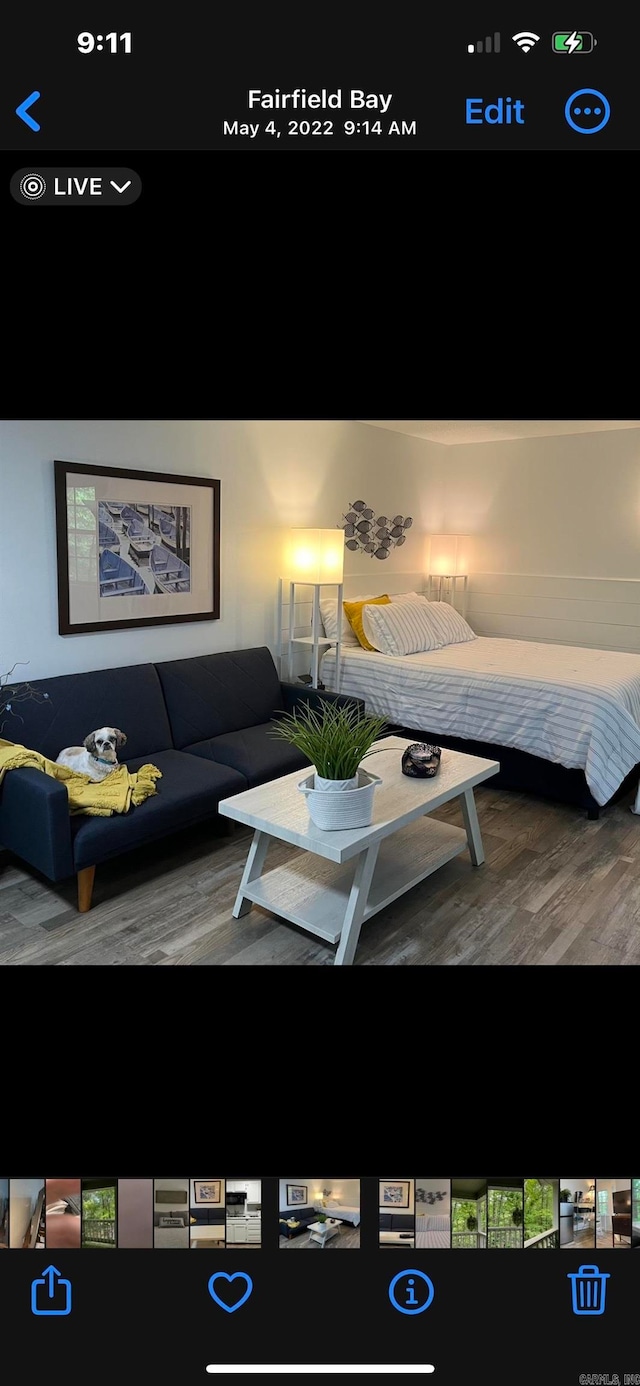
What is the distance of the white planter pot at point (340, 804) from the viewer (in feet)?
7.15

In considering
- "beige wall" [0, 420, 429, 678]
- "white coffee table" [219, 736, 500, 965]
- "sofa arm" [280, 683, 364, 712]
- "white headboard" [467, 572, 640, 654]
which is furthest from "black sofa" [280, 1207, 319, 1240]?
"white headboard" [467, 572, 640, 654]

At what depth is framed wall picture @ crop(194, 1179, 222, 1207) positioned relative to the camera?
2.26 ft

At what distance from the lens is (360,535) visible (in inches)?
192

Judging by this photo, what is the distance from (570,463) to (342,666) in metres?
2.46

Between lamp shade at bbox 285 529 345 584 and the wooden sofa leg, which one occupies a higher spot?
lamp shade at bbox 285 529 345 584

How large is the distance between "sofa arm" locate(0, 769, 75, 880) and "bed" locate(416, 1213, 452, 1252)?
1.88m

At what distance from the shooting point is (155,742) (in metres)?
3.25

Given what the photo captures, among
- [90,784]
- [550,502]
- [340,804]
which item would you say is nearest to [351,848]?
[340,804]

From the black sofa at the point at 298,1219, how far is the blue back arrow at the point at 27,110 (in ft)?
3.16

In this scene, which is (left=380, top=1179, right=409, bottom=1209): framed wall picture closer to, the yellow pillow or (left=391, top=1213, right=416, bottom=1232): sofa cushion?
(left=391, top=1213, right=416, bottom=1232): sofa cushion

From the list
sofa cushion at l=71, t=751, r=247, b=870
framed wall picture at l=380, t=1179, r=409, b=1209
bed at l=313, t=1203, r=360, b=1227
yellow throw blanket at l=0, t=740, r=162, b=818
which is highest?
framed wall picture at l=380, t=1179, r=409, b=1209

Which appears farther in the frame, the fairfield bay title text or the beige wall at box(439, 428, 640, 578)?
the beige wall at box(439, 428, 640, 578)

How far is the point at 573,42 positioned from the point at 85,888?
244cm
